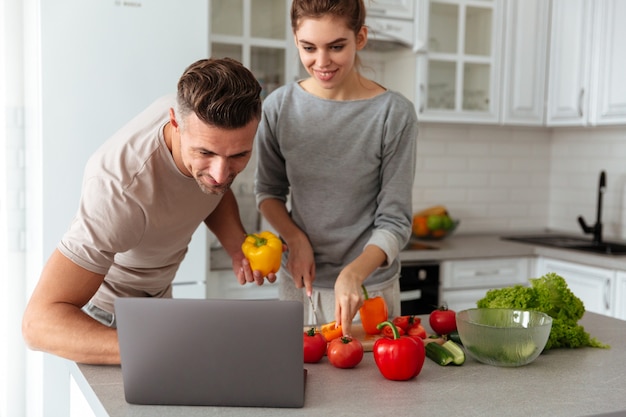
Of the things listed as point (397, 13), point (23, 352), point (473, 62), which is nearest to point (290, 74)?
point (397, 13)

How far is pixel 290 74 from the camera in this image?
3496 mm

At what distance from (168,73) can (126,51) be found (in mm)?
191

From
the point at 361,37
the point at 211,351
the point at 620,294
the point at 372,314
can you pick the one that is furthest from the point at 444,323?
the point at 620,294

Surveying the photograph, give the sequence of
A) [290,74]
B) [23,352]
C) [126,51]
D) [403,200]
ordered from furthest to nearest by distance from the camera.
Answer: [290,74], [23,352], [126,51], [403,200]

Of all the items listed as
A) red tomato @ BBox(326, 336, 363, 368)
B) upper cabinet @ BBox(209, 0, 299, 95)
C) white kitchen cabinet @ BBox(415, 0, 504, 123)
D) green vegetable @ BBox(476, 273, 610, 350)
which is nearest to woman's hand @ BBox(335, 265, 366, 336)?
red tomato @ BBox(326, 336, 363, 368)

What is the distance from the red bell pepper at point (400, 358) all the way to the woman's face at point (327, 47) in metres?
0.85

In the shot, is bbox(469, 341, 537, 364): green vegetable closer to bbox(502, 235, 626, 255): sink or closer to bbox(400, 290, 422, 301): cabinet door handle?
bbox(400, 290, 422, 301): cabinet door handle

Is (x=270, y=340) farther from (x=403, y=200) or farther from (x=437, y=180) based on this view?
(x=437, y=180)

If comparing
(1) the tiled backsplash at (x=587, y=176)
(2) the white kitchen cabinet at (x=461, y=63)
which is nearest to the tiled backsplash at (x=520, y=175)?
(1) the tiled backsplash at (x=587, y=176)

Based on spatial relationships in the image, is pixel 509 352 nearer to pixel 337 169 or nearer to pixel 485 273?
pixel 337 169

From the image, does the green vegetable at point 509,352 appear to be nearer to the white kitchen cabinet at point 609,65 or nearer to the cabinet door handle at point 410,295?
the cabinet door handle at point 410,295

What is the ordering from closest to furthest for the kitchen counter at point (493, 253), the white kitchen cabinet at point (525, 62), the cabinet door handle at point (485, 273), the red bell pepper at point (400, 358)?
the red bell pepper at point (400, 358)
the kitchen counter at point (493, 253)
the cabinet door handle at point (485, 273)
the white kitchen cabinet at point (525, 62)

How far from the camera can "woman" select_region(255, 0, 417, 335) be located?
2127 millimetres

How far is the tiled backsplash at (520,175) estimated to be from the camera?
13.9 ft
